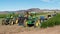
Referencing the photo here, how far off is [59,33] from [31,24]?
32.7ft

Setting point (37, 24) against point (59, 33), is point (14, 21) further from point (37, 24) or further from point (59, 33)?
point (59, 33)

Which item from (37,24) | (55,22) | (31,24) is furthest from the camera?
(31,24)

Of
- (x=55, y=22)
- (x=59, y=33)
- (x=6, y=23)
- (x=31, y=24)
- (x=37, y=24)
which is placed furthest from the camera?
(x=6, y=23)

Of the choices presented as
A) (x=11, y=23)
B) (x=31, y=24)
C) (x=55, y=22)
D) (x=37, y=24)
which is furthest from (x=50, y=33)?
(x=11, y=23)

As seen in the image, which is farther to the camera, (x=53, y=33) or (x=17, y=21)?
(x=17, y=21)

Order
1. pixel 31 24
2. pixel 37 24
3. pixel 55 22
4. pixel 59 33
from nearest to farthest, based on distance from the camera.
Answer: pixel 59 33
pixel 55 22
pixel 37 24
pixel 31 24

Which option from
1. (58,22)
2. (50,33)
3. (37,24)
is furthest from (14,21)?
(50,33)

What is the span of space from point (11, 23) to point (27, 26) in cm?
476

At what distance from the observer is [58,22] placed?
16.8m

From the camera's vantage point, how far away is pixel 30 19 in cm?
2175

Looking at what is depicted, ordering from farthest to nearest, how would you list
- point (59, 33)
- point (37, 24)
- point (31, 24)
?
point (31, 24), point (37, 24), point (59, 33)

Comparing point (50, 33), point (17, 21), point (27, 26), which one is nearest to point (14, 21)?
point (17, 21)

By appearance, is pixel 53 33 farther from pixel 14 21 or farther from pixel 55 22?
pixel 14 21

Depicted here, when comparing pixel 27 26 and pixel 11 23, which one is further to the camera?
pixel 11 23
